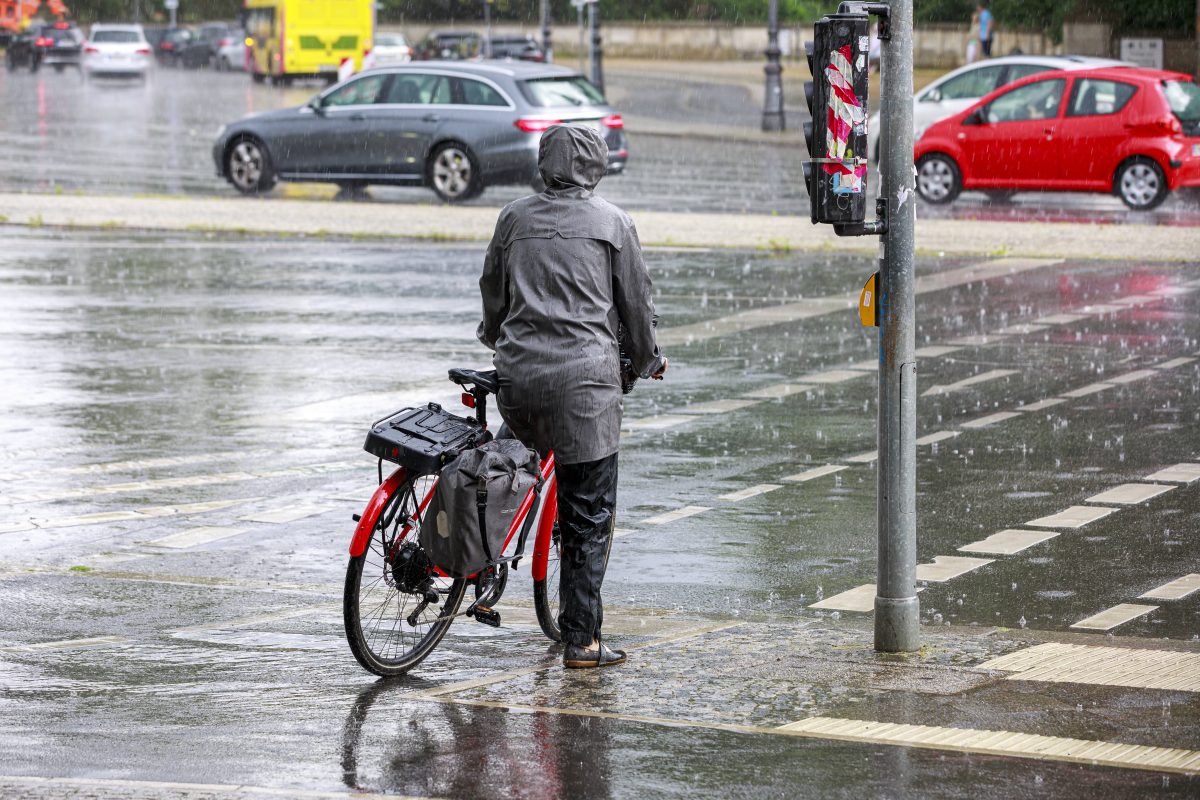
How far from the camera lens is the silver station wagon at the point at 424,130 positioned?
2498 centimetres

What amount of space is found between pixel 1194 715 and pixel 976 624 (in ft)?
5.20

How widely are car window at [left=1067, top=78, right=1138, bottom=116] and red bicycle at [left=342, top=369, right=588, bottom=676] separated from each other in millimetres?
18419

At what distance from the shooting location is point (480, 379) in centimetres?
654

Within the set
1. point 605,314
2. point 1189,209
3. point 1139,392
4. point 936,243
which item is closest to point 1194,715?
point 605,314

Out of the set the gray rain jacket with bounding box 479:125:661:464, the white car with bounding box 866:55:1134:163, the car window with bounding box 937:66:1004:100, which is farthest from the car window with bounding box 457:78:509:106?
the gray rain jacket with bounding box 479:125:661:464

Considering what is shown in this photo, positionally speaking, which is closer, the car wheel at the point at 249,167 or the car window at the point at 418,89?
the car window at the point at 418,89

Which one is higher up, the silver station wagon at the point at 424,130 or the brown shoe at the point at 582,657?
the silver station wagon at the point at 424,130

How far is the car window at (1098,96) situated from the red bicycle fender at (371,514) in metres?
18.8

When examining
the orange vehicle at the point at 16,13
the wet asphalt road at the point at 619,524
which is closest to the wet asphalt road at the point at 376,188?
the wet asphalt road at the point at 619,524

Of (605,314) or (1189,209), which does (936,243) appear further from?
(605,314)

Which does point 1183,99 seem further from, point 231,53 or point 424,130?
point 231,53

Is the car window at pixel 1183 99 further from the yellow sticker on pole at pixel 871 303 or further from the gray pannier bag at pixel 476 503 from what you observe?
the gray pannier bag at pixel 476 503

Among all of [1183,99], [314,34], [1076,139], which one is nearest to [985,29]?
[314,34]

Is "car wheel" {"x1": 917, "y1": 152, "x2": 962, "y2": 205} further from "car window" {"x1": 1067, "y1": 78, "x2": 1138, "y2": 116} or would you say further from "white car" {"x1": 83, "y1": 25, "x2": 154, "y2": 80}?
"white car" {"x1": 83, "y1": 25, "x2": 154, "y2": 80}
